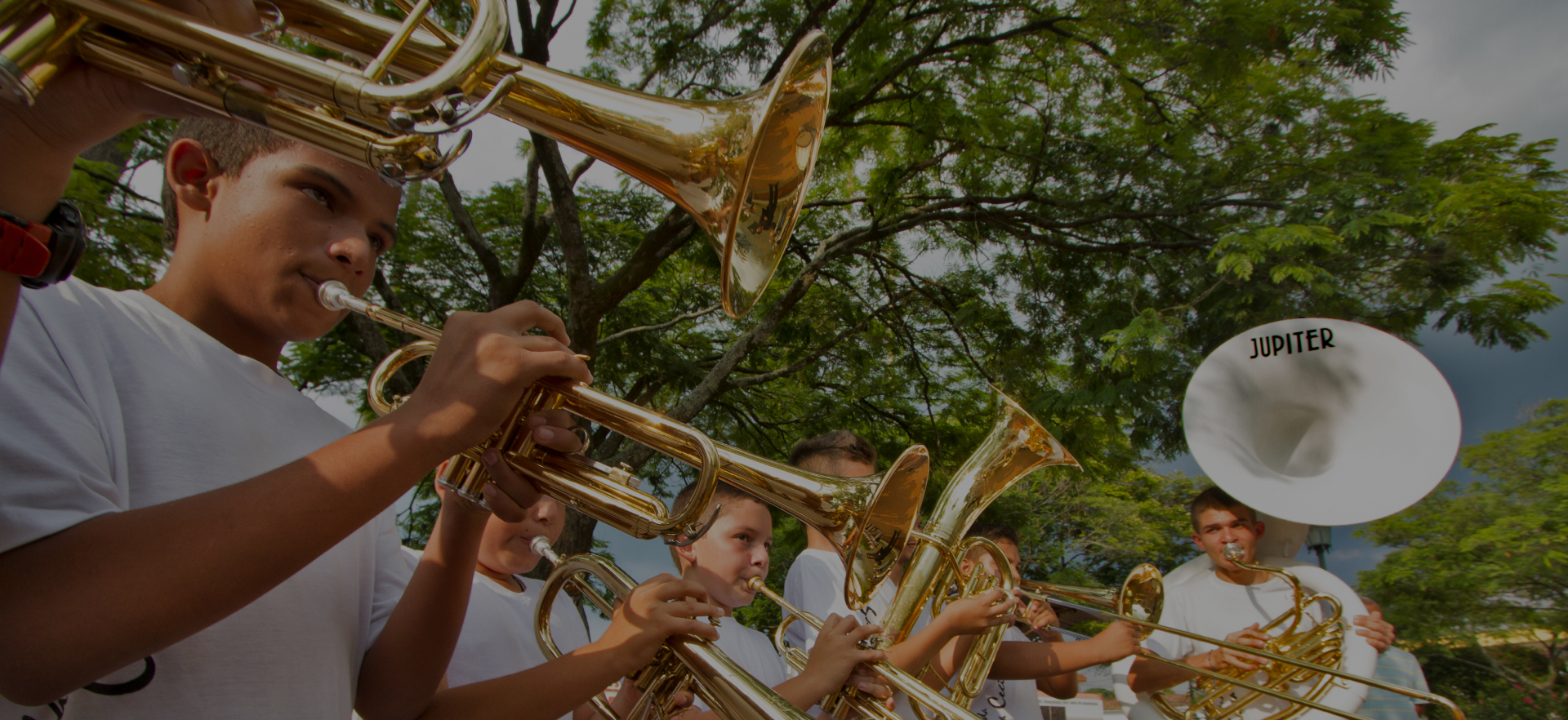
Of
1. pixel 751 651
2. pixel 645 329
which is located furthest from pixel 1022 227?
pixel 751 651

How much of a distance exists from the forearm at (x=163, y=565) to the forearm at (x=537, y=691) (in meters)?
0.81

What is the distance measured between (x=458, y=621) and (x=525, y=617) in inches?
49.2

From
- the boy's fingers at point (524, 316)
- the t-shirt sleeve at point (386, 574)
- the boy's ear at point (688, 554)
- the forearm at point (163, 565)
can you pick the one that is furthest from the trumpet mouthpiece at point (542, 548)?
the forearm at point (163, 565)

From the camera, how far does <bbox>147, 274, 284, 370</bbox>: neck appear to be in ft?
4.58

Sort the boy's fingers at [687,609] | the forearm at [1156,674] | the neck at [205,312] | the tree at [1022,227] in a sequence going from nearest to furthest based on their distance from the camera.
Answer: the neck at [205,312]
the boy's fingers at [687,609]
the forearm at [1156,674]
the tree at [1022,227]

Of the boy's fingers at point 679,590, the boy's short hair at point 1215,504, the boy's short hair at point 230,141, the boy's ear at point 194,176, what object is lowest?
the boy's fingers at point 679,590

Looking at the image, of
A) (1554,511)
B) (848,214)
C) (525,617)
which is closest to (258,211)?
(525,617)

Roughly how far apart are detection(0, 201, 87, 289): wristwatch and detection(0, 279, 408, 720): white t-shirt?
172mm

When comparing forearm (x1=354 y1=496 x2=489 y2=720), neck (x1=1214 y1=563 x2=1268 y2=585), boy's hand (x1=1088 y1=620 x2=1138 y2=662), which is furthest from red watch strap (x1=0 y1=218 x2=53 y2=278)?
neck (x1=1214 y1=563 x2=1268 y2=585)

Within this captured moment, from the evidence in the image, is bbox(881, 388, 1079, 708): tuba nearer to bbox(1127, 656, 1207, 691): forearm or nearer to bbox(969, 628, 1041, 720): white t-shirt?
bbox(969, 628, 1041, 720): white t-shirt

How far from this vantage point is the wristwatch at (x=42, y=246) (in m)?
0.77

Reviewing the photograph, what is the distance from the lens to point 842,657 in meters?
2.37

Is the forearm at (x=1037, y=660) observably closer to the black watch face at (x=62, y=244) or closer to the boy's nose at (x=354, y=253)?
the boy's nose at (x=354, y=253)

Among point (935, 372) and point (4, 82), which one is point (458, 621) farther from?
point (935, 372)
